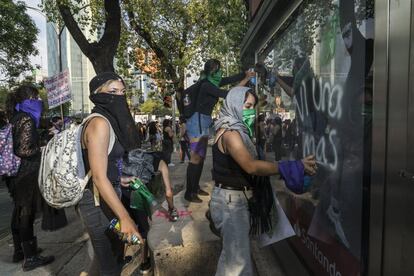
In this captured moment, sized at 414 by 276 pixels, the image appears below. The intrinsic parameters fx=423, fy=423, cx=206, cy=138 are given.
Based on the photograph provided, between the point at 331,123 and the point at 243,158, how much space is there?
0.56 m

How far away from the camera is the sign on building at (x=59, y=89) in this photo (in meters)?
8.91

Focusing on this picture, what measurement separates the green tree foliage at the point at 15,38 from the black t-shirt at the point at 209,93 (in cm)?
1828

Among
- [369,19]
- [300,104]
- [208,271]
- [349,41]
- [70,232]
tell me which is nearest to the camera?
[369,19]

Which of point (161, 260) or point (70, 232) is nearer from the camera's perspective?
point (161, 260)

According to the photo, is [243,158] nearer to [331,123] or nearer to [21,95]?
[331,123]

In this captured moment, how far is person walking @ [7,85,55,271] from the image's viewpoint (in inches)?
164

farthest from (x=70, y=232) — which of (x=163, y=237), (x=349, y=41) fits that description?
(x=349, y=41)

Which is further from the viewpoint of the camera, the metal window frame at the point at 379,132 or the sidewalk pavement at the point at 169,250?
the sidewalk pavement at the point at 169,250

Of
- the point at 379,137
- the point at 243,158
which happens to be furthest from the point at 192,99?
the point at 379,137

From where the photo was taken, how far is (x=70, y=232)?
5543 mm

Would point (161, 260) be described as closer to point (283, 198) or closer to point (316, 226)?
point (283, 198)

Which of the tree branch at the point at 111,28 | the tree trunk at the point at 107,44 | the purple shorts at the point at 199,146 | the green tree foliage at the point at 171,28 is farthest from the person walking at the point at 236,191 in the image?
the green tree foliage at the point at 171,28

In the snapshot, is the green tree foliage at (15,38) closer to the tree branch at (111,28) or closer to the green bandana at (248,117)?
the tree branch at (111,28)

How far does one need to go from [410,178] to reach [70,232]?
4963mm
